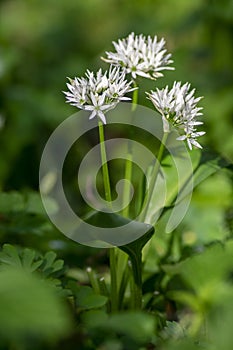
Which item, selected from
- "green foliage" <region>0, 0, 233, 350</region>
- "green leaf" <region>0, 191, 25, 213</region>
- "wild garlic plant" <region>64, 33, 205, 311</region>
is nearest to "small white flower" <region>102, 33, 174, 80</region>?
"wild garlic plant" <region>64, 33, 205, 311</region>

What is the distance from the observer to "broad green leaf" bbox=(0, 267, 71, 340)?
0.58 metres

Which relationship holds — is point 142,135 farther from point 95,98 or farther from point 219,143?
point 95,98

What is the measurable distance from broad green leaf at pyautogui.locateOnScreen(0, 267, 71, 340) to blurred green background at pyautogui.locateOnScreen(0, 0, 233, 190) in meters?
1.01

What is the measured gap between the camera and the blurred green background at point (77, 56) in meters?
2.17

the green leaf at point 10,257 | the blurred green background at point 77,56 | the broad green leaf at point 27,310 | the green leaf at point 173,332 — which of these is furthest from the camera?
the blurred green background at point 77,56

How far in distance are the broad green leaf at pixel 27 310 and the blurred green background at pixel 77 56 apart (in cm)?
101

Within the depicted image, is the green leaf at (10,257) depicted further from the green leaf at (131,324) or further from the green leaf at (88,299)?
the green leaf at (131,324)

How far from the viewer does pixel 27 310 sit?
599mm

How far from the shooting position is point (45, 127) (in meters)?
2.43

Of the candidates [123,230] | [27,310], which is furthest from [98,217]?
[27,310]

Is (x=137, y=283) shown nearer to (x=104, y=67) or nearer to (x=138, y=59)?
(x=138, y=59)

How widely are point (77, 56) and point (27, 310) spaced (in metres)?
2.41

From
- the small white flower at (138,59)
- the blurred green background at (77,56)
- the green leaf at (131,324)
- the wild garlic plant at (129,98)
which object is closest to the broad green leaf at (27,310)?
the green leaf at (131,324)

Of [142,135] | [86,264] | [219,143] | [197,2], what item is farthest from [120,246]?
[197,2]
